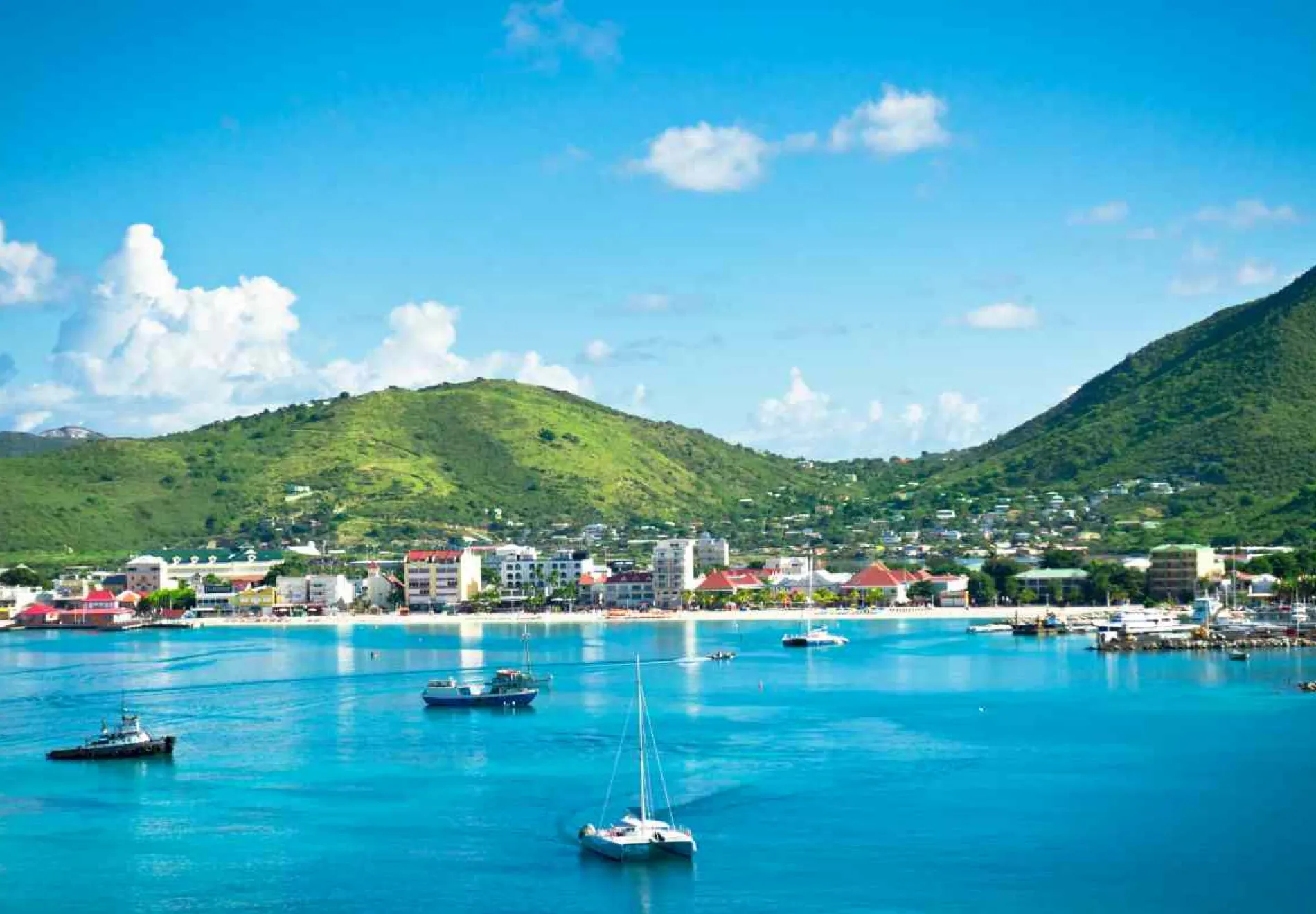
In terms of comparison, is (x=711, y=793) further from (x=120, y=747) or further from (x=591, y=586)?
(x=591, y=586)

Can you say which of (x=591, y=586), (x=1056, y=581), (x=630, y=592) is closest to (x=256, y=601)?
(x=591, y=586)

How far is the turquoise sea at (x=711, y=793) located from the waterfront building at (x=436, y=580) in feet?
171

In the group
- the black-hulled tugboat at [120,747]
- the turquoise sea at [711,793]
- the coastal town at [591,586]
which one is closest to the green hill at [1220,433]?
the coastal town at [591,586]

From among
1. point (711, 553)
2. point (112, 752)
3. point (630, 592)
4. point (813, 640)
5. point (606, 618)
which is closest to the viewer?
point (112, 752)

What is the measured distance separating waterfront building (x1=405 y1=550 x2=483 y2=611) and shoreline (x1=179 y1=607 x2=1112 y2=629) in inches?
166

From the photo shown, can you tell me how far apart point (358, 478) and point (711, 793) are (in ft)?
438

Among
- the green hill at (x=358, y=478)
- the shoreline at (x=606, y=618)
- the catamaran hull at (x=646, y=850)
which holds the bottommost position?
the catamaran hull at (x=646, y=850)

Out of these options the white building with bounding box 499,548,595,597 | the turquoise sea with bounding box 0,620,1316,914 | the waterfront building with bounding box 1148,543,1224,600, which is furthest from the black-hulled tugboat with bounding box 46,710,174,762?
the white building with bounding box 499,548,595,597

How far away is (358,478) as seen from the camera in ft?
543

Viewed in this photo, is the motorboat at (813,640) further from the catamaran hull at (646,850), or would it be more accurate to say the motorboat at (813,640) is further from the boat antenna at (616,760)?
the catamaran hull at (646,850)

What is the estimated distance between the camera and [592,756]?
4166cm

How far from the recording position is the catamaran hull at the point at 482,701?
5378 centimetres

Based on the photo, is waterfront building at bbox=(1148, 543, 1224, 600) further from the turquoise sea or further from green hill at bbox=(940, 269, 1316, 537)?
the turquoise sea

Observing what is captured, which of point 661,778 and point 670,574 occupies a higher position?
point 670,574
